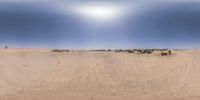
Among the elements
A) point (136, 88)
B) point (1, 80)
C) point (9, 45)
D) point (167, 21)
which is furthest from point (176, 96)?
point (167, 21)

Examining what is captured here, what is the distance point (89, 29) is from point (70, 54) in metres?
2.79

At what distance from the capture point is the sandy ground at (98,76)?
522 cm

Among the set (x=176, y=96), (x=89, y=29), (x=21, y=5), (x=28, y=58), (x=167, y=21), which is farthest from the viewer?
(x=21, y=5)

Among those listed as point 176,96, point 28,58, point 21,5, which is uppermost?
point 21,5

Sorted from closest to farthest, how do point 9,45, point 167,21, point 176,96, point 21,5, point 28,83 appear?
point 176,96
point 28,83
point 9,45
point 167,21
point 21,5

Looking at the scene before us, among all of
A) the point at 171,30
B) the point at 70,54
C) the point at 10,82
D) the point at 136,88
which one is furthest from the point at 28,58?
the point at 171,30

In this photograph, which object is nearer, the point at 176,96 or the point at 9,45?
the point at 176,96

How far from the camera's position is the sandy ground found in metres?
5.22

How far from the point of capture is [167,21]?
10.8 m

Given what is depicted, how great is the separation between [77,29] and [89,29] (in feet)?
1.03

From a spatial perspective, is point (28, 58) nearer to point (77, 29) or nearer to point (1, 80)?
point (1, 80)

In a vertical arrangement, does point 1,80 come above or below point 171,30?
below

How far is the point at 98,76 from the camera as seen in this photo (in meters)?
5.86

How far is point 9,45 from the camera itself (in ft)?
29.8
